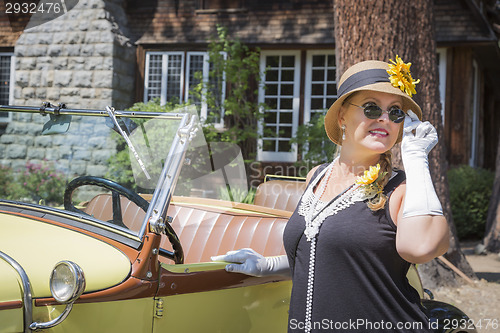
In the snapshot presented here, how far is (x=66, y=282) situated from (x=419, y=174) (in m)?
1.22

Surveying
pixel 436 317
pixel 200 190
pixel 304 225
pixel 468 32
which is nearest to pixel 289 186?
pixel 200 190

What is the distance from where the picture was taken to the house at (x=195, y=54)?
35.2 feet

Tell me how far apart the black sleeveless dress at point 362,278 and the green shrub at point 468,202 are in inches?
→ 334

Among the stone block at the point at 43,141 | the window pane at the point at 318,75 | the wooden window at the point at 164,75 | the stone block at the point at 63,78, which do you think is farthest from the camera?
the wooden window at the point at 164,75

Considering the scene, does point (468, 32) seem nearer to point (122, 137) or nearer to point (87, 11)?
point (87, 11)

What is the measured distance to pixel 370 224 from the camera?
179 cm

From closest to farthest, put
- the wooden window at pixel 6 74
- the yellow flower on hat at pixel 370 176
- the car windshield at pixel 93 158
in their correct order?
the yellow flower on hat at pixel 370 176 → the car windshield at pixel 93 158 → the wooden window at pixel 6 74

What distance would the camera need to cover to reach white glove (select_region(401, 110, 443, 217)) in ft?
5.39

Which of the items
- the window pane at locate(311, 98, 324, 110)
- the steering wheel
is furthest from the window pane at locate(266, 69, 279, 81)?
the steering wheel

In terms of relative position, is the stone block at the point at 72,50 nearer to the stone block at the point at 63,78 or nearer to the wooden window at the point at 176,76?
the stone block at the point at 63,78

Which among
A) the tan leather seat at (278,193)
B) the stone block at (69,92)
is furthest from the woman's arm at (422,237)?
the stone block at (69,92)

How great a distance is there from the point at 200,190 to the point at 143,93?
28.8 ft

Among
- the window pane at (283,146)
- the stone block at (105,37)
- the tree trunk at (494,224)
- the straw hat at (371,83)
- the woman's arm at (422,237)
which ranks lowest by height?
the tree trunk at (494,224)

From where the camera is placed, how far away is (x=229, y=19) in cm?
1148
